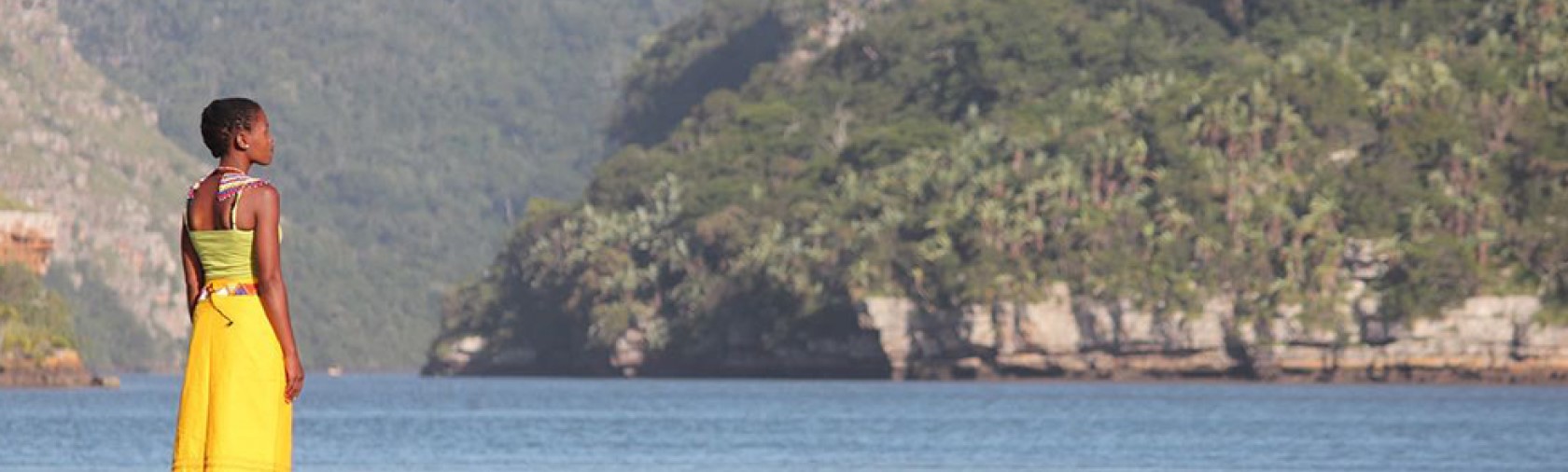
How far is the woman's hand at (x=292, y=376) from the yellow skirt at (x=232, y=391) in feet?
0.16

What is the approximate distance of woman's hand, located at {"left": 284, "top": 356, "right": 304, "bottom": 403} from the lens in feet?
43.4

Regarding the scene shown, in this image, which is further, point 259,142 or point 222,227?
point 259,142

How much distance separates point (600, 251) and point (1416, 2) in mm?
38290

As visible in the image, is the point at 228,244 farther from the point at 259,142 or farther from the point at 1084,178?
the point at 1084,178

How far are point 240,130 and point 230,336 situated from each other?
82 cm

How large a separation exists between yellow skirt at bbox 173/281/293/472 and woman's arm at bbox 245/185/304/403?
0.51 ft

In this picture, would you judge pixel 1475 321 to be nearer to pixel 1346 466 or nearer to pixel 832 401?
pixel 832 401

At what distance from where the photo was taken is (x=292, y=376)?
43.7 feet

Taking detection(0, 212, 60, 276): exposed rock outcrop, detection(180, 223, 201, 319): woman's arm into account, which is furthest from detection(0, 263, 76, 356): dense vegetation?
detection(180, 223, 201, 319): woman's arm

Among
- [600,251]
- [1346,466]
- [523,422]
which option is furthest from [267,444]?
[600,251]

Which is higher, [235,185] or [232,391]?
[235,185]

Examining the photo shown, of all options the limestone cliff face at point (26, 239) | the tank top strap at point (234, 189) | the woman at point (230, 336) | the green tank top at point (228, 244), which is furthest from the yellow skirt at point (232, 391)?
the limestone cliff face at point (26, 239)

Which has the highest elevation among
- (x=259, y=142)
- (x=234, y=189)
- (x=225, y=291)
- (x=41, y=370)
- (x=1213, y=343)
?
(x=41, y=370)

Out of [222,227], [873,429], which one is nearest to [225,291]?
[222,227]
